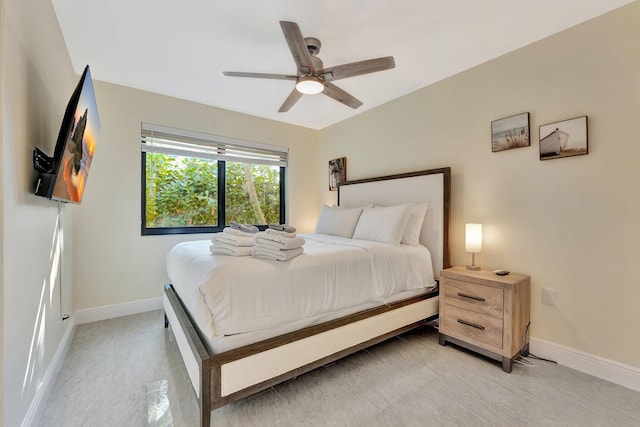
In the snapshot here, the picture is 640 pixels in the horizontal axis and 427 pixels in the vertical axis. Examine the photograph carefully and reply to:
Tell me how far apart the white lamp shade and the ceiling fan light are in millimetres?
1762

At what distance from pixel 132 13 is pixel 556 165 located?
335 centimetres

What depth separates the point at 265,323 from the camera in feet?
5.00

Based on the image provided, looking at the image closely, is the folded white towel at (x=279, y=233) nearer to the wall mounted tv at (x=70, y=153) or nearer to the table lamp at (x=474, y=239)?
the wall mounted tv at (x=70, y=153)

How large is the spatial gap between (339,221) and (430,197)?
3.40 feet

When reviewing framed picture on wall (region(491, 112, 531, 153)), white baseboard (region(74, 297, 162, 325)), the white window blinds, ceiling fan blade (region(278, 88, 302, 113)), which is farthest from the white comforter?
the white window blinds

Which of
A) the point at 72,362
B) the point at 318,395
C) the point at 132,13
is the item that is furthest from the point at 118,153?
the point at 318,395

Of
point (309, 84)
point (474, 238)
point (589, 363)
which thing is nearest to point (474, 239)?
point (474, 238)

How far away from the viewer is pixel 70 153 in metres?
1.54

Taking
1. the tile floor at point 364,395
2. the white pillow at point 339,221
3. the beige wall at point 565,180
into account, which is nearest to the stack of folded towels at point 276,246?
the tile floor at point 364,395

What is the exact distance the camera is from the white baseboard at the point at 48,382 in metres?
1.38

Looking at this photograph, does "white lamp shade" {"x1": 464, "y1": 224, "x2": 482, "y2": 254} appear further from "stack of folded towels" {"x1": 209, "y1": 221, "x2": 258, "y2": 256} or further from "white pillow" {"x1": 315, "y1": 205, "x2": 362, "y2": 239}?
"stack of folded towels" {"x1": 209, "y1": 221, "x2": 258, "y2": 256}

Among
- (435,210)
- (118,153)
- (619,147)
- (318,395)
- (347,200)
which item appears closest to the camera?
(318,395)

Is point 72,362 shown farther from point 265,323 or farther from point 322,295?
point 322,295

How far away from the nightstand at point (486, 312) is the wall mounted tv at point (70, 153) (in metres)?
2.74
